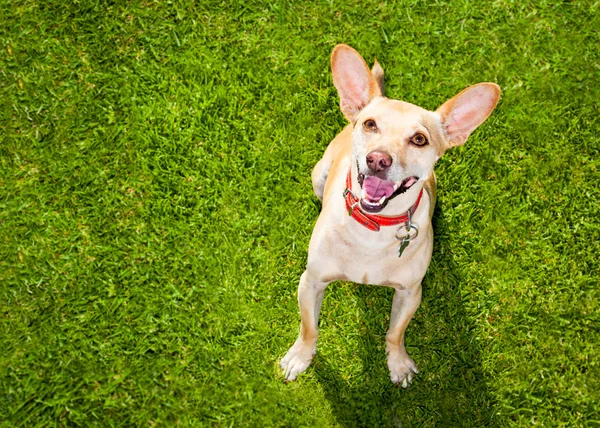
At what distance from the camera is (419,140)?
12.9ft

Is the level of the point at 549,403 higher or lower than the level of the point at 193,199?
lower

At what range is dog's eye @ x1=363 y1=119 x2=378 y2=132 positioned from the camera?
3.98 m

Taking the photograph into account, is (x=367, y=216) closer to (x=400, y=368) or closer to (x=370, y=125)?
(x=370, y=125)

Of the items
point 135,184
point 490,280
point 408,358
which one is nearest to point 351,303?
A: point 408,358

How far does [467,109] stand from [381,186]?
0.76 metres

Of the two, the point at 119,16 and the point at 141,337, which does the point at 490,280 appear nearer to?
the point at 141,337

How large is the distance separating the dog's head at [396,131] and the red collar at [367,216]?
156 mm

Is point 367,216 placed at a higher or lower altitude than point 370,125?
lower

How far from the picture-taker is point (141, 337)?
211 inches

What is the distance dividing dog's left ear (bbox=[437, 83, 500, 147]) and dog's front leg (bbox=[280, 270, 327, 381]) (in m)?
1.46

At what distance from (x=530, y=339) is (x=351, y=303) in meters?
1.63

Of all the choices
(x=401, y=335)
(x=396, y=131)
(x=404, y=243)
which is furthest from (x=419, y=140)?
(x=401, y=335)

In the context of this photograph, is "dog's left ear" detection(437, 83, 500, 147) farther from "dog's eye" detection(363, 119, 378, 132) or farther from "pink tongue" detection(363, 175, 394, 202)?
A: "pink tongue" detection(363, 175, 394, 202)

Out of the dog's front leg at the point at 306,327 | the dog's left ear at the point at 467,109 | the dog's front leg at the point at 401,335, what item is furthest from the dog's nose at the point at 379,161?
the dog's front leg at the point at 401,335
